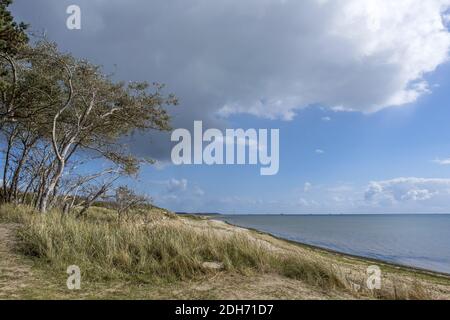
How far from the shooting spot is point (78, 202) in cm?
1919

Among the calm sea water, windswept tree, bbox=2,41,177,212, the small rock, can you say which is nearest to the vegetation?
windswept tree, bbox=2,41,177,212

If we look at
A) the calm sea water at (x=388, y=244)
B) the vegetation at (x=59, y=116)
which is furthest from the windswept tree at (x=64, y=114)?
the calm sea water at (x=388, y=244)

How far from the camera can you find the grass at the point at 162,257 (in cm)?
666

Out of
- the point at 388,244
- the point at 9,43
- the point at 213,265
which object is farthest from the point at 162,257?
the point at 388,244

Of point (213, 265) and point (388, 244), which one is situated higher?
point (213, 265)

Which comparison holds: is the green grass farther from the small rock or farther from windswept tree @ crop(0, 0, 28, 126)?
windswept tree @ crop(0, 0, 28, 126)

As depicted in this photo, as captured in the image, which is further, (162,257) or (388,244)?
(388,244)

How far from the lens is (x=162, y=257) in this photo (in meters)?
7.54

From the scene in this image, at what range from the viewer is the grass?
262 inches

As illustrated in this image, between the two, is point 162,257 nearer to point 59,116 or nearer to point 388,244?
point 59,116

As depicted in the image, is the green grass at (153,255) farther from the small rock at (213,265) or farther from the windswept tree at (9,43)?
the windswept tree at (9,43)

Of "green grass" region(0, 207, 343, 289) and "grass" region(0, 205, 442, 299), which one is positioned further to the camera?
"green grass" region(0, 207, 343, 289)
